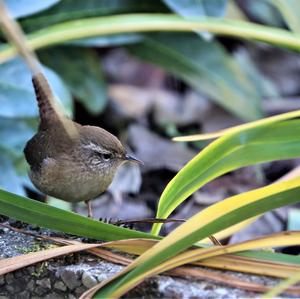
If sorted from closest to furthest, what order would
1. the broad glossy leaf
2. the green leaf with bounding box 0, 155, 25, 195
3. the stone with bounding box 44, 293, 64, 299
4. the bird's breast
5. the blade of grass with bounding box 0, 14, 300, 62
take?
the stone with bounding box 44, 293, 64, 299
the bird's breast
the blade of grass with bounding box 0, 14, 300, 62
the green leaf with bounding box 0, 155, 25, 195
the broad glossy leaf

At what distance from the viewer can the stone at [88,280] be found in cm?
222

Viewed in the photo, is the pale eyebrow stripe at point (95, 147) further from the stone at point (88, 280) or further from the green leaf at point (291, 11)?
the green leaf at point (291, 11)

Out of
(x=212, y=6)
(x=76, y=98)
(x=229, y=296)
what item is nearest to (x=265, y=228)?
(x=212, y=6)

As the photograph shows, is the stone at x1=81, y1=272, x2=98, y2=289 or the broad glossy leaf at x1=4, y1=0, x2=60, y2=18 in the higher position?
the broad glossy leaf at x1=4, y1=0, x2=60, y2=18


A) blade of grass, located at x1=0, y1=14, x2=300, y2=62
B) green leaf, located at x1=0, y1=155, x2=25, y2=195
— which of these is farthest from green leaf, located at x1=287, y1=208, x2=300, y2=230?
green leaf, located at x1=0, y1=155, x2=25, y2=195

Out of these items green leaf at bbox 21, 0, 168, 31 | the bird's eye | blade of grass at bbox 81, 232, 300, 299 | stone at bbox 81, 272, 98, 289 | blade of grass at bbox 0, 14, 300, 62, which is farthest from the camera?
green leaf at bbox 21, 0, 168, 31

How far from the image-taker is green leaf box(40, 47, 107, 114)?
17.0 ft

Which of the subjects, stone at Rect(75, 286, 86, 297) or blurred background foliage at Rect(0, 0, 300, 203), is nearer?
stone at Rect(75, 286, 86, 297)

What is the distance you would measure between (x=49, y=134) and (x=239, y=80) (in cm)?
223

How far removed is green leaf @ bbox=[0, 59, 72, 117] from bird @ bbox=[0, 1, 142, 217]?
2.55ft

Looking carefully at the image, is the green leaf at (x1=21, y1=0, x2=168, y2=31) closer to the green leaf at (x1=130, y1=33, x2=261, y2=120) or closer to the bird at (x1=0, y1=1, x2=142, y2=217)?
the green leaf at (x1=130, y1=33, x2=261, y2=120)

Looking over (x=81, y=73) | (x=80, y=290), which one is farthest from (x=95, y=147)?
(x=81, y=73)

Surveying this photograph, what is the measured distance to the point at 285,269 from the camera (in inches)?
82.4

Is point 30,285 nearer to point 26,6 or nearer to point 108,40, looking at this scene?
point 26,6
